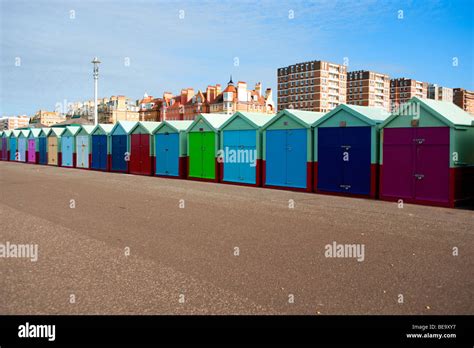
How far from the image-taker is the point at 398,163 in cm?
1385

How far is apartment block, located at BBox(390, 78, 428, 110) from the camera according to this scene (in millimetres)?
154500

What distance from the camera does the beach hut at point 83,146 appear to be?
1262 inches

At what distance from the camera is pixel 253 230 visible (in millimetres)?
8984

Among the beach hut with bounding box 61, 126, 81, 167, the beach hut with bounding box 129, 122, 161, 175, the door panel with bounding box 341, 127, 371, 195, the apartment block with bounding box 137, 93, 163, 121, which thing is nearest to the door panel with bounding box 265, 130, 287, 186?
the door panel with bounding box 341, 127, 371, 195

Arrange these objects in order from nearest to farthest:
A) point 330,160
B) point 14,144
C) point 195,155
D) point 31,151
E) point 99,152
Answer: point 330,160 → point 195,155 → point 99,152 → point 31,151 → point 14,144

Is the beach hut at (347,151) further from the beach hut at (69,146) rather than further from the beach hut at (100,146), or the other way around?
the beach hut at (69,146)

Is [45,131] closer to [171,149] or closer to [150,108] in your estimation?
[171,149]

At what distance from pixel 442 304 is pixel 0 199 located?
13.4 m

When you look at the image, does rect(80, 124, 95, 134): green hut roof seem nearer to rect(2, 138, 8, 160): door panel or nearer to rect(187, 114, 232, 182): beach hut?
rect(187, 114, 232, 182): beach hut

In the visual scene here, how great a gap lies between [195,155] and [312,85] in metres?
113

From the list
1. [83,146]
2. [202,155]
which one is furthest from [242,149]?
[83,146]

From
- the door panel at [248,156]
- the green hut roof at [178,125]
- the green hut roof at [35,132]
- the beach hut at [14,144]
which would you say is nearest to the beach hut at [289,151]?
the door panel at [248,156]

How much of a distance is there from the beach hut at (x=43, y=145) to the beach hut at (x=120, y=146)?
11880 millimetres
